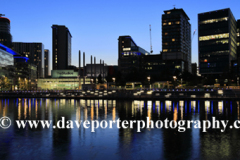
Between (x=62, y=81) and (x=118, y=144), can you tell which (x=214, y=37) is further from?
(x=118, y=144)

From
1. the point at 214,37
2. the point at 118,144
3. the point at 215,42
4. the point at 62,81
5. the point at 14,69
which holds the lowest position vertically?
the point at 118,144

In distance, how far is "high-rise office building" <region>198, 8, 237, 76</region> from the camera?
16462cm

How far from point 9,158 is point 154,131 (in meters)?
9.37

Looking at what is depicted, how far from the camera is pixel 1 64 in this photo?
13962 centimetres

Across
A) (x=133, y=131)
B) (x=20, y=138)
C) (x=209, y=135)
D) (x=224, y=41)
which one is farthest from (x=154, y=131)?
(x=224, y=41)

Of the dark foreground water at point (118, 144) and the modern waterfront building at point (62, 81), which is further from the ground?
the modern waterfront building at point (62, 81)

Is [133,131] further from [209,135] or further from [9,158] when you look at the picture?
[9,158]

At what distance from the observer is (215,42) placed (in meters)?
168

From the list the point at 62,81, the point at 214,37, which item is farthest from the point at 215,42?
the point at 62,81

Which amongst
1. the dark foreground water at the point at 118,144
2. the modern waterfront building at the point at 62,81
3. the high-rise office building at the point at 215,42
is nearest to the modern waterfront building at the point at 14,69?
the modern waterfront building at the point at 62,81

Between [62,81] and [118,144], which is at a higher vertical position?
[62,81]

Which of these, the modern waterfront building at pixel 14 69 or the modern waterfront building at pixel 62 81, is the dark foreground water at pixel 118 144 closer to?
the modern waterfront building at pixel 14 69

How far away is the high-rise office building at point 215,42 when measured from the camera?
540 ft

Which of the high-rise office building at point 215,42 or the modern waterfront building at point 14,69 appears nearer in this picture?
the modern waterfront building at point 14,69
